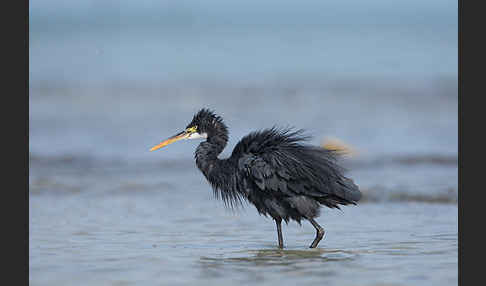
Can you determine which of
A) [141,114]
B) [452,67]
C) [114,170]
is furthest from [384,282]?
[452,67]

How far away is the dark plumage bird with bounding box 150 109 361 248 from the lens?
7684mm

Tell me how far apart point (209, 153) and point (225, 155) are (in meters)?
4.70

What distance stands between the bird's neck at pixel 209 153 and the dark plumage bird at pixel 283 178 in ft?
0.03

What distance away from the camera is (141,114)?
18531 mm

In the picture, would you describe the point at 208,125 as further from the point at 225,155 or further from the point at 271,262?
the point at 225,155

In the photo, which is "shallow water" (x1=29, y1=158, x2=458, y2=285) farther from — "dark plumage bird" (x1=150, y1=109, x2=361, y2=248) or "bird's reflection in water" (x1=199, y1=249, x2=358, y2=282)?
"dark plumage bird" (x1=150, y1=109, x2=361, y2=248)

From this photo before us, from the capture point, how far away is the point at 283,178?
7.70m

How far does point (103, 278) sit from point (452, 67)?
21061 millimetres

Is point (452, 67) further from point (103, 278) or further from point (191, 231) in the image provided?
point (103, 278)

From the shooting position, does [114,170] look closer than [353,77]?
Yes

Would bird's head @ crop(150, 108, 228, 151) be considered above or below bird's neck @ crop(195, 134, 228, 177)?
above

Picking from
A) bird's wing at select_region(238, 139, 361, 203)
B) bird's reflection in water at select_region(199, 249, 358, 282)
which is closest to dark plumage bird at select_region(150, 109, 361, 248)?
bird's wing at select_region(238, 139, 361, 203)

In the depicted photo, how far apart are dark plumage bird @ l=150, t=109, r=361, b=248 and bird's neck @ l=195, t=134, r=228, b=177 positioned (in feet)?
0.03

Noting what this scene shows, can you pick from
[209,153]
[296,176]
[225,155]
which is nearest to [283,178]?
[296,176]
